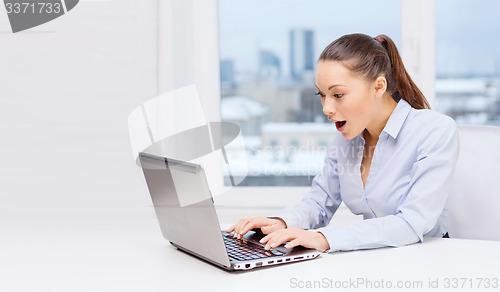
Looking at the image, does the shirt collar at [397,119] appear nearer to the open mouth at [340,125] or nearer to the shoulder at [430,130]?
the shoulder at [430,130]

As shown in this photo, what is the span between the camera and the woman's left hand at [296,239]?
1.15 m

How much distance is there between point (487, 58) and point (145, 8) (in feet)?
4.96

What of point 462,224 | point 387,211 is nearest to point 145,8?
point 387,211

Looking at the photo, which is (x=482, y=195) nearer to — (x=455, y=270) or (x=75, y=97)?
(x=455, y=270)

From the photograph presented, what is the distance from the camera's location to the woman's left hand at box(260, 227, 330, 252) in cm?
115

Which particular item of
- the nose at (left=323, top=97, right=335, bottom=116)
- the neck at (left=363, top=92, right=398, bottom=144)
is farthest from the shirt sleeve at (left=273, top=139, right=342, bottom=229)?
the nose at (left=323, top=97, right=335, bottom=116)

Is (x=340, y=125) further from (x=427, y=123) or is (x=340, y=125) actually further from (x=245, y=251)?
(x=245, y=251)

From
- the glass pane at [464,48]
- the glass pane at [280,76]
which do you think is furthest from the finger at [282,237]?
the glass pane at [464,48]

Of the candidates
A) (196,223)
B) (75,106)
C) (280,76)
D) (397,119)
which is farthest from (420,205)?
(75,106)

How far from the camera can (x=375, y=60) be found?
1477 mm

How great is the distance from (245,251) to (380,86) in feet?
2.06

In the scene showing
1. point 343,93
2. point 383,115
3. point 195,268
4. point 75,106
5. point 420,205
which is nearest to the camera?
point 195,268

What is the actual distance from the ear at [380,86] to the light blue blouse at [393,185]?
72 mm

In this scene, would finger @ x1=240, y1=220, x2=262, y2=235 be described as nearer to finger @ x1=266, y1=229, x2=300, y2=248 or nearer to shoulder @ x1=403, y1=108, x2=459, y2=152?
finger @ x1=266, y1=229, x2=300, y2=248
